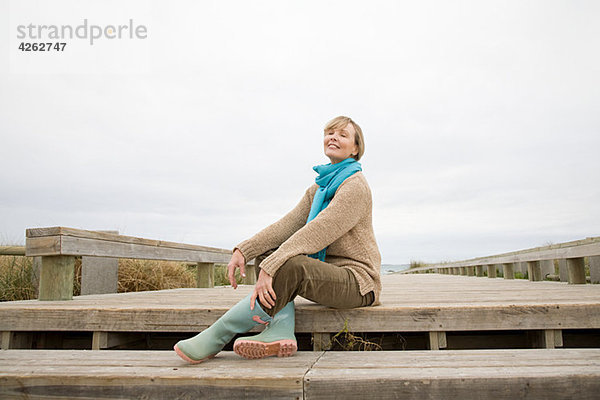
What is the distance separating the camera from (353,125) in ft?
7.50

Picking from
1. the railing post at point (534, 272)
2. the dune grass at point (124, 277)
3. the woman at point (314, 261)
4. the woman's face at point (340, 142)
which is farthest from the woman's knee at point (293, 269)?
the railing post at point (534, 272)

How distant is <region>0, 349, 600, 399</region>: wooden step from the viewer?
1312mm

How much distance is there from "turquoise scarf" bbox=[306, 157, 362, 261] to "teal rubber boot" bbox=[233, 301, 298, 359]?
40cm

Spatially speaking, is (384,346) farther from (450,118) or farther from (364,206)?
(450,118)

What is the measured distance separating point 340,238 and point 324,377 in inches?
34.3

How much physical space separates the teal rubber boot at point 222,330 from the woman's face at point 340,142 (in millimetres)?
973

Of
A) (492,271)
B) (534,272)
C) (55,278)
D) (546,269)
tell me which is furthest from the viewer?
(492,271)

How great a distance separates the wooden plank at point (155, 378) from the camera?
1.34m

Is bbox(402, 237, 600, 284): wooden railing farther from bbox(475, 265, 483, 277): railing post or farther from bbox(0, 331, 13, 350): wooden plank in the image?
bbox(0, 331, 13, 350): wooden plank

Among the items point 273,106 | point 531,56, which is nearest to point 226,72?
point 273,106

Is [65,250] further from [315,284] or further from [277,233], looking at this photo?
[315,284]

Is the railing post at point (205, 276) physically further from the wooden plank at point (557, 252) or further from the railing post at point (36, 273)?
the wooden plank at point (557, 252)

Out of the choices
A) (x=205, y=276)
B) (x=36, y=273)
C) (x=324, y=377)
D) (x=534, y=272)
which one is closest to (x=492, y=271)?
(x=534, y=272)

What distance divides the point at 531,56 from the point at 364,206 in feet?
29.0
